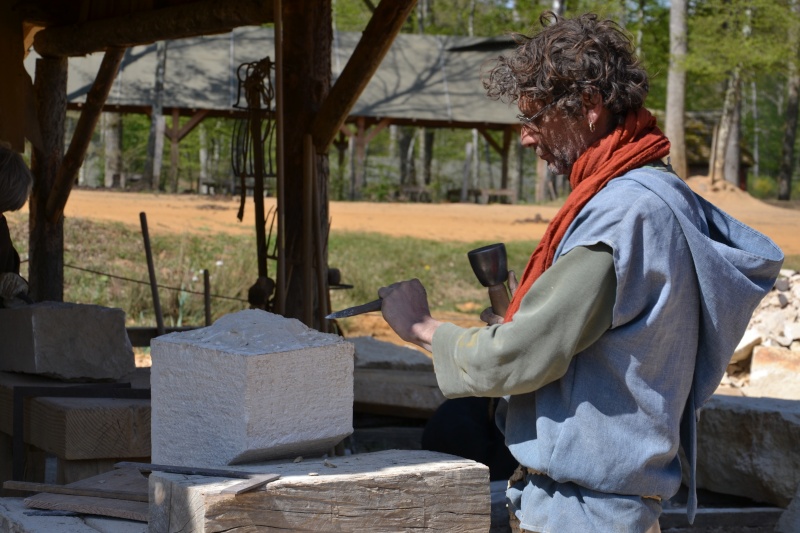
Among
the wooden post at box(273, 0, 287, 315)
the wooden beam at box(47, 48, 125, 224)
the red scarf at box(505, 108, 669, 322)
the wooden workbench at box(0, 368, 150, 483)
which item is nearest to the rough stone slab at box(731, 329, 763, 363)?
the wooden post at box(273, 0, 287, 315)

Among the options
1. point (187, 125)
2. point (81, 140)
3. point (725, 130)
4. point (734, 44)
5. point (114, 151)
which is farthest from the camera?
point (725, 130)

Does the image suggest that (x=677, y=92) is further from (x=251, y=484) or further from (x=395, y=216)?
(x=251, y=484)

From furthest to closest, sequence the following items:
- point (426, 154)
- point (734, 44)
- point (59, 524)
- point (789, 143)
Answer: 1. point (426, 154)
2. point (789, 143)
3. point (734, 44)
4. point (59, 524)

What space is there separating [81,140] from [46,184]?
1.34 ft

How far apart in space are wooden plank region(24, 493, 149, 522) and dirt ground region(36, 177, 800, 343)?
1397cm

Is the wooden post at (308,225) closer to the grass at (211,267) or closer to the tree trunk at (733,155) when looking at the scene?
the grass at (211,267)

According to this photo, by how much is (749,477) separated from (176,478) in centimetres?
427

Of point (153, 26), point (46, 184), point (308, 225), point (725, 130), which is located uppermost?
point (725, 130)

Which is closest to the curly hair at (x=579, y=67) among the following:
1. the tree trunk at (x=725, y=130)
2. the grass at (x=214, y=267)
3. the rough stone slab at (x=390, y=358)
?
the rough stone slab at (x=390, y=358)

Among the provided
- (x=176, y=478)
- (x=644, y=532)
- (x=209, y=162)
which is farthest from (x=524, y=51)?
(x=209, y=162)

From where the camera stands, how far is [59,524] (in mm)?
2764

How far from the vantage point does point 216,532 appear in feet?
7.03

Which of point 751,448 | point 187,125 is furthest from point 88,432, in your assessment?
point 187,125

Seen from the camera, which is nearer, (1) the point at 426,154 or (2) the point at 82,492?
(2) the point at 82,492
